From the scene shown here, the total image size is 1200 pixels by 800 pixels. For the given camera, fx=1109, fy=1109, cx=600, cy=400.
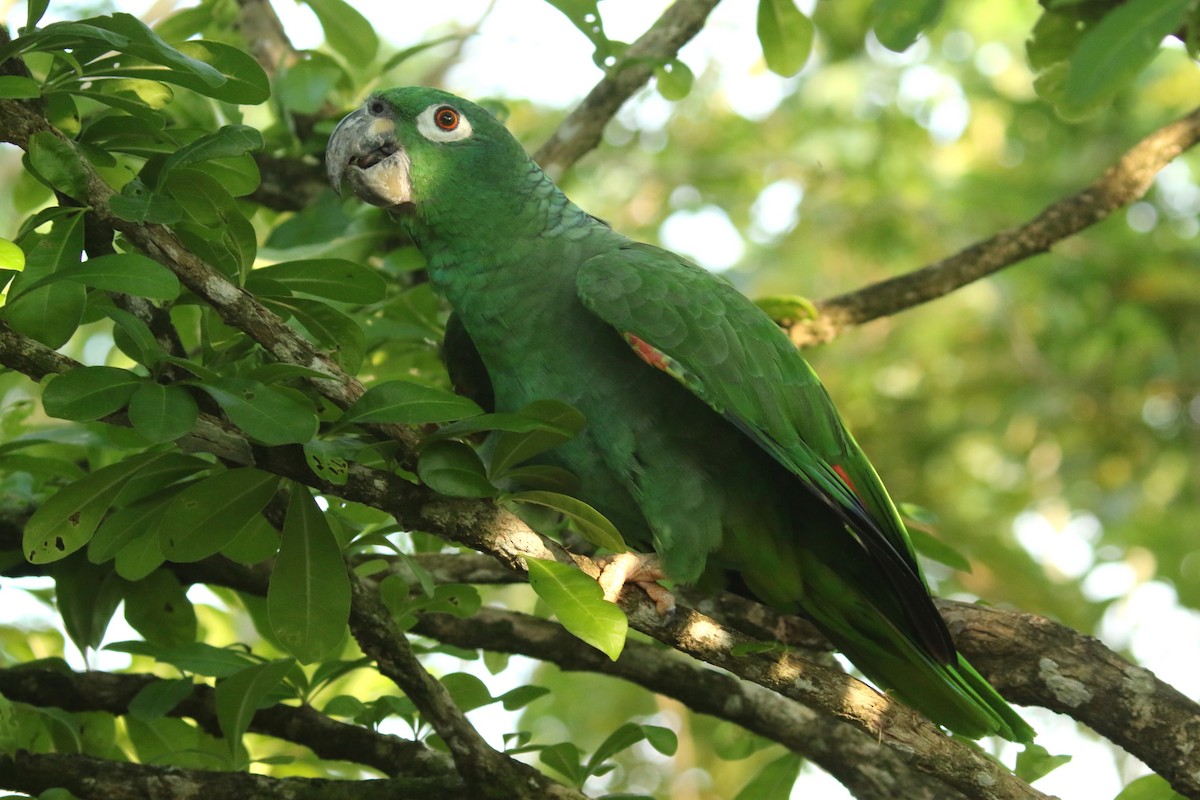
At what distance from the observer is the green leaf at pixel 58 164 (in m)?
1.81

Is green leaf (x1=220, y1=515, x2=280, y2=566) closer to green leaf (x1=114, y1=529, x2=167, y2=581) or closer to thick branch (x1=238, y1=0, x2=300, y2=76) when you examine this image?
green leaf (x1=114, y1=529, x2=167, y2=581)

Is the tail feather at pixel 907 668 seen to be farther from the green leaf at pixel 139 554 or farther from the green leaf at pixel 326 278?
the green leaf at pixel 139 554

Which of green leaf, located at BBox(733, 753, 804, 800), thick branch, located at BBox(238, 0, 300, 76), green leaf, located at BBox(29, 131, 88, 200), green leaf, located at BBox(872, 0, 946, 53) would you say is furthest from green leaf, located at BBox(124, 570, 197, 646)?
green leaf, located at BBox(872, 0, 946, 53)

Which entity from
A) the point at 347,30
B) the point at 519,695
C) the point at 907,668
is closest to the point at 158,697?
the point at 519,695

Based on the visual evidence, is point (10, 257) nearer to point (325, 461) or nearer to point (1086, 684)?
point (325, 461)

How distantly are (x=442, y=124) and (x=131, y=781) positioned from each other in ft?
5.26

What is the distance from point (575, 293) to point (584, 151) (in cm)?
118

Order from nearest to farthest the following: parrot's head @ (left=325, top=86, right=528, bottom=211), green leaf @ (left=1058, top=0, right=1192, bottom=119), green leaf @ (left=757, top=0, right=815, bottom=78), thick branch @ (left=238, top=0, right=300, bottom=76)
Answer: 1. green leaf @ (left=1058, top=0, right=1192, bottom=119)
2. parrot's head @ (left=325, top=86, right=528, bottom=211)
3. green leaf @ (left=757, top=0, right=815, bottom=78)
4. thick branch @ (left=238, top=0, right=300, bottom=76)

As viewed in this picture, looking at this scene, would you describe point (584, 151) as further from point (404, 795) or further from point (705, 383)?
point (404, 795)

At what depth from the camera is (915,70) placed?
834cm

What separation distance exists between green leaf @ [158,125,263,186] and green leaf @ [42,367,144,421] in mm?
364

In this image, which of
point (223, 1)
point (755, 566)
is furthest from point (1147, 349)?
point (223, 1)

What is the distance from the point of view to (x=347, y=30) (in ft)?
10.4

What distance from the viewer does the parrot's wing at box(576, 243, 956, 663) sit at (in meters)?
2.41
